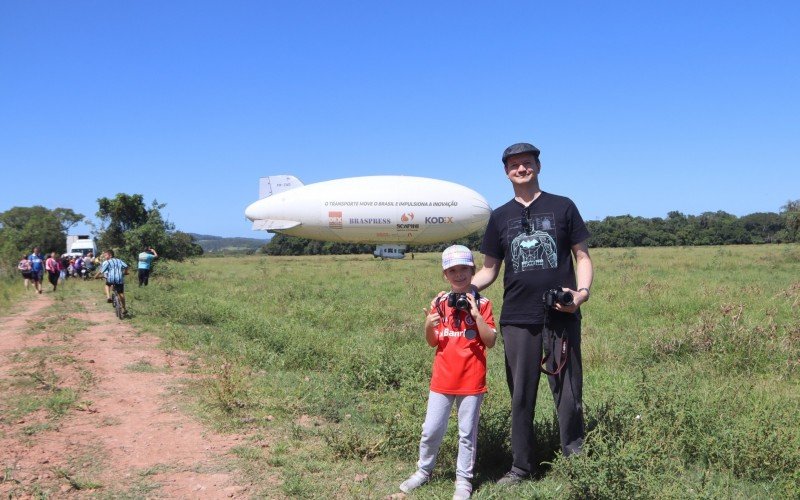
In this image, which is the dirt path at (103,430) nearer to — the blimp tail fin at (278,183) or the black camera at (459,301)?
the black camera at (459,301)

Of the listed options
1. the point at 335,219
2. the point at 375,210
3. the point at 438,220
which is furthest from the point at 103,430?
the point at 438,220

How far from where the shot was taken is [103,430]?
5.52 metres

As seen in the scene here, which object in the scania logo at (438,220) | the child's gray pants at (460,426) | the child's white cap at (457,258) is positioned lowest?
the child's gray pants at (460,426)

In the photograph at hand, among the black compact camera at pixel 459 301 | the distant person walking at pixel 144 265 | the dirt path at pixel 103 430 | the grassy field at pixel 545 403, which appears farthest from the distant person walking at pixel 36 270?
the black compact camera at pixel 459 301

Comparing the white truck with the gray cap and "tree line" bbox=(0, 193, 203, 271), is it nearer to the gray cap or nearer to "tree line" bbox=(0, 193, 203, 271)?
"tree line" bbox=(0, 193, 203, 271)

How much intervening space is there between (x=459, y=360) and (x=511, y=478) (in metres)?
0.89

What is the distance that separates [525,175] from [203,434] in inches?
146

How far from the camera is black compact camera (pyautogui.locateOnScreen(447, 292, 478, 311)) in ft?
12.4

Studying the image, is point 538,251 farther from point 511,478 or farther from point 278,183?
point 278,183

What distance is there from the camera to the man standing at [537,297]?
383 cm

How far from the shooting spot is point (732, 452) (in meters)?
4.09

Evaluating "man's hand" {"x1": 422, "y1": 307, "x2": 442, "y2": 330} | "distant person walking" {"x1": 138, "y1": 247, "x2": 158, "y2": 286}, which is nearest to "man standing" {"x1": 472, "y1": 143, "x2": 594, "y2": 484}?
"man's hand" {"x1": 422, "y1": 307, "x2": 442, "y2": 330}

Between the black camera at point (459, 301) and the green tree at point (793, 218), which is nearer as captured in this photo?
the black camera at point (459, 301)

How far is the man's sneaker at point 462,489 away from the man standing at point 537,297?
262mm
